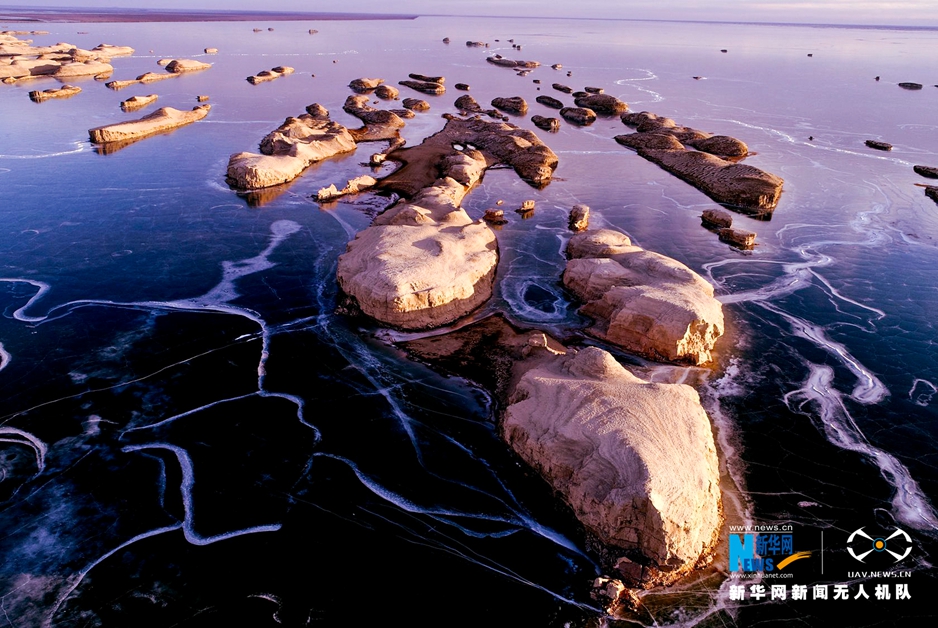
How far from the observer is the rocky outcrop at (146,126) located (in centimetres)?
4364

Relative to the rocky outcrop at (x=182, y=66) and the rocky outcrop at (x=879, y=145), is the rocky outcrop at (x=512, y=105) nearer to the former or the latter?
the rocky outcrop at (x=879, y=145)

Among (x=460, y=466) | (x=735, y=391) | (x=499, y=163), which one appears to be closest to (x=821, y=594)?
(x=735, y=391)

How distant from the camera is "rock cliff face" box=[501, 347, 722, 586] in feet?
40.3

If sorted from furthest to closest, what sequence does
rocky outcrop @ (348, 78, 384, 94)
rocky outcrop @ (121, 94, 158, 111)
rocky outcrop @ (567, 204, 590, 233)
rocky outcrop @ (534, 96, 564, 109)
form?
rocky outcrop @ (348, 78, 384, 94), rocky outcrop @ (534, 96, 564, 109), rocky outcrop @ (121, 94, 158, 111), rocky outcrop @ (567, 204, 590, 233)

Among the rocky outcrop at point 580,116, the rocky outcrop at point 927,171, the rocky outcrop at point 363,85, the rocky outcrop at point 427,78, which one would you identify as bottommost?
the rocky outcrop at point 363,85

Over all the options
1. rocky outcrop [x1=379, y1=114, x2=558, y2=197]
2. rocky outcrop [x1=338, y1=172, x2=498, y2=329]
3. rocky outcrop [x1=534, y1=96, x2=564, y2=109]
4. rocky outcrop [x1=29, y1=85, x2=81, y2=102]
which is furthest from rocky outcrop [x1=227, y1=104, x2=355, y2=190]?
rocky outcrop [x1=29, y1=85, x2=81, y2=102]

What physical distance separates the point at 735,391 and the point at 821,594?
23.0ft

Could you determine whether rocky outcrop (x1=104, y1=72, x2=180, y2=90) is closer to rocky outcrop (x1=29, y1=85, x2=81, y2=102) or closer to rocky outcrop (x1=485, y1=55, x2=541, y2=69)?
rocky outcrop (x1=29, y1=85, x2=81, y2=102)

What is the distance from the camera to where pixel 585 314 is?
21922 mm

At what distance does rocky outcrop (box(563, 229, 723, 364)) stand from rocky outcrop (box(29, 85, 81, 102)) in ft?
205

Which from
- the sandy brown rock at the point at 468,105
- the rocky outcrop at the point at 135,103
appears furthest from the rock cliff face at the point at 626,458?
the rocky outcrop at the point at 135,103

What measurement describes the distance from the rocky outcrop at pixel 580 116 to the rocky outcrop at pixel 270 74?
4123cm

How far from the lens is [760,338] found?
21.2 m

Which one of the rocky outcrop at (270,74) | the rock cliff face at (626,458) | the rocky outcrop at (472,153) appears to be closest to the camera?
the rock cliff face at (626,458)
